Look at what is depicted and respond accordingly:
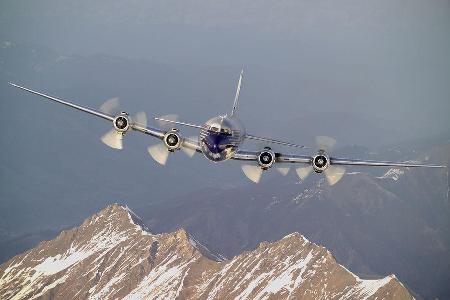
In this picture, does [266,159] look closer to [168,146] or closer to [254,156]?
[254,156]

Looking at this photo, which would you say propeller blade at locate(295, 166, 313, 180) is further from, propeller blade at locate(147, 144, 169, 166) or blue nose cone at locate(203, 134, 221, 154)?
propeller blade at locate(147, 144, 169, 166)

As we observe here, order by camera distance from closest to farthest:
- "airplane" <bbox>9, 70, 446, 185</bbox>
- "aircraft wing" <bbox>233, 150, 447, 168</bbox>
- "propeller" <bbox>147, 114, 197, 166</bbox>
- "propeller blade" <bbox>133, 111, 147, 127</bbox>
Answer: "airplane" <bbox>9, 70, 446, 185</bbox>, "aircraft wing" <bbox>233, 150, 447, 168</bbox>, "propeller" <bbox>147, 114, 197, 166</bbox>, "propeller blade" <bbox>133, 111, 147, 127</bbox>

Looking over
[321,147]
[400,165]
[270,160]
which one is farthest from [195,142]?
[400,165]

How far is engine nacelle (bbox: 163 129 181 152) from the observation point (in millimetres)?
89438

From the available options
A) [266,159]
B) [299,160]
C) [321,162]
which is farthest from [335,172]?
[266,159]

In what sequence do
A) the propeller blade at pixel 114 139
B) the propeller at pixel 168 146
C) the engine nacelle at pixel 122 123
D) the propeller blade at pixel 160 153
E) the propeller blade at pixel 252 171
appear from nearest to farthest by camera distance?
the propeller blade at pixel 252 171 → the propeller blade at pixel 160 153 → the propeller at pixel 168 146 → the propeller blade at pixel 114 139 → the engine nacelle at pixel 122 123

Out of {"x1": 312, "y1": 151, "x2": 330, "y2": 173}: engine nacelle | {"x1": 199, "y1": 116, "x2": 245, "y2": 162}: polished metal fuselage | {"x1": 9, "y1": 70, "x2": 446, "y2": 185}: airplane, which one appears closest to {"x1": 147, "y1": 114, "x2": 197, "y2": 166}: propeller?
{"x1": 9, "y1": 70, "x2": 446, "y2": 185}: airplane

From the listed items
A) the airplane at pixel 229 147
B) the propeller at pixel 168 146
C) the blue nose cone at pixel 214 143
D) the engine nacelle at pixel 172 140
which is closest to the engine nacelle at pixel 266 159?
the airplane at pixel 229 147

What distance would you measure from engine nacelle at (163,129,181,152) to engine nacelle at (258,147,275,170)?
11469mm

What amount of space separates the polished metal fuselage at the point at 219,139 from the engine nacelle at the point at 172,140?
18.3ft

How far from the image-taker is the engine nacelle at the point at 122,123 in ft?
308

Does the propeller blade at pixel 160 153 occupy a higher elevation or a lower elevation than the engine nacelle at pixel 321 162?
lower

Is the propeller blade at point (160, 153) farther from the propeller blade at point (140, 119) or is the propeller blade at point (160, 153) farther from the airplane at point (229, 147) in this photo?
the propeller blade at point (140, 119)

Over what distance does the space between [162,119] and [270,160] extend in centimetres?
1568
